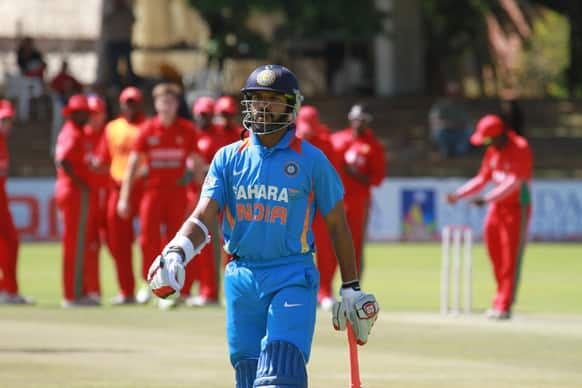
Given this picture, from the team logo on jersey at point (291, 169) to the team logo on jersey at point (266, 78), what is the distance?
1.36 ft

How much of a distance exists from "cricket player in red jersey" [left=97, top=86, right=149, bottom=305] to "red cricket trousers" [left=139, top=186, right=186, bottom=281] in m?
0.50

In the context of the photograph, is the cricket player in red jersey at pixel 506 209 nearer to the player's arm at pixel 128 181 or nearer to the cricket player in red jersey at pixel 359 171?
the cricket player in red jersey at pixel 359 171

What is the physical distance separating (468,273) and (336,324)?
9.90 meters

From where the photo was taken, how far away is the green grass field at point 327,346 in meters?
12.7

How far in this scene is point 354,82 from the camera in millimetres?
45844

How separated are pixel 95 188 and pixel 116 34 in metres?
24.8

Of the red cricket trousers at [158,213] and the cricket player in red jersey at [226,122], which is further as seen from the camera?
the cricket player in red jersey at [226,122]

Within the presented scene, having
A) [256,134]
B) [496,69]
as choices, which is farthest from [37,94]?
[256,134]

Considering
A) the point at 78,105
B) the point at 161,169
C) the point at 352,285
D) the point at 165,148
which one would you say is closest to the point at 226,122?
the point at 165,148

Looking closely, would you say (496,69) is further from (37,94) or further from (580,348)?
(580,348)

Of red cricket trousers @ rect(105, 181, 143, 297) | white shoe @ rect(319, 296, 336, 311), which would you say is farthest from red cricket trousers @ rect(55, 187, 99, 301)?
white shoe @ rect(319, 296, 336, 311)

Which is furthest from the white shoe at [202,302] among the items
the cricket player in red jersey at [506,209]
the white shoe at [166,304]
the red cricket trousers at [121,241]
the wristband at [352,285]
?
the wristband at [352,285]

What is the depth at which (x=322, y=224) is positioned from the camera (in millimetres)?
18391

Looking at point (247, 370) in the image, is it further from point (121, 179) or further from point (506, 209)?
point (121, 179)
